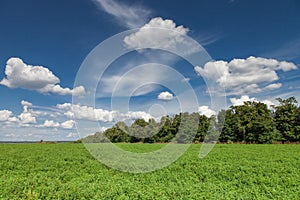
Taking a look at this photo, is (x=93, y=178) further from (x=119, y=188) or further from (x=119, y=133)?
(x=119, y=133)

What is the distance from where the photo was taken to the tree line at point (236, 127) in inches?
2454

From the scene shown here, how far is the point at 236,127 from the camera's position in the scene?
66625mm

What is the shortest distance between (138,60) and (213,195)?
1158 centimetres

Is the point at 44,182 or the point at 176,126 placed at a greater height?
the point at 176,126

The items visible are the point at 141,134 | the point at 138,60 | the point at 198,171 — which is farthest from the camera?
the point at 141,134

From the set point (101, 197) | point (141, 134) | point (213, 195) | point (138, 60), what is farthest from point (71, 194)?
point (141, 134)

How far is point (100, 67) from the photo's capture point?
46.2 ft

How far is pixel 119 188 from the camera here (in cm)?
822

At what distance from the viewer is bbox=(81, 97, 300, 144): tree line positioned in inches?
2454

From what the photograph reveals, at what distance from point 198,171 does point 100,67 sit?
7315mm

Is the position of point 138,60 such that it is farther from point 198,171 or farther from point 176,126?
point 176,126

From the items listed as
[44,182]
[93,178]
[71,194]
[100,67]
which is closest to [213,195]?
[71,194]

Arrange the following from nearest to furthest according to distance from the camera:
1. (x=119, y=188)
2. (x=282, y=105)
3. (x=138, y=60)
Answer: (x=119, y=188), (x=138, y=60), (x=282, y=105)

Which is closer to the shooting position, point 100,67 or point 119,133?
→ point 100,67
